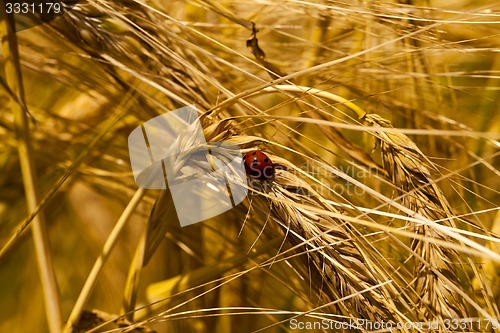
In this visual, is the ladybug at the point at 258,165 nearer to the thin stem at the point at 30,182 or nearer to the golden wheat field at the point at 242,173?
the golden wheat field at the point at 242,173

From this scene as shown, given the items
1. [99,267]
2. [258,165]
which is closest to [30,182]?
[99,267]

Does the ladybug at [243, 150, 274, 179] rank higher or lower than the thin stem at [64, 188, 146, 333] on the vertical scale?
higher

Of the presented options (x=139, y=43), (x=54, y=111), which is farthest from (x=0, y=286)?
(x=139, y=43)

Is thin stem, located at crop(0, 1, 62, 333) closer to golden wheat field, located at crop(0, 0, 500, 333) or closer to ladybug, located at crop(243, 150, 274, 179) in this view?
golden wheat field, located at crop(0, 0, 500, 333)

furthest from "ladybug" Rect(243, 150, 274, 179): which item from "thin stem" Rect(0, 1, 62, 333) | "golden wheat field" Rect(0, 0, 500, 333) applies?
"thin stem" Rect(0, 1, 62, 333)

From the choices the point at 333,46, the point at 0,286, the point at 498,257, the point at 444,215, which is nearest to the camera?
the point at 498,257

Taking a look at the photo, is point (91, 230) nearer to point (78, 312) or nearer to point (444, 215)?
point (78, 312)

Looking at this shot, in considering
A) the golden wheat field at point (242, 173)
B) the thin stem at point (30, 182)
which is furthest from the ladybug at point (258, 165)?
the thin stem at point (30, 182)
